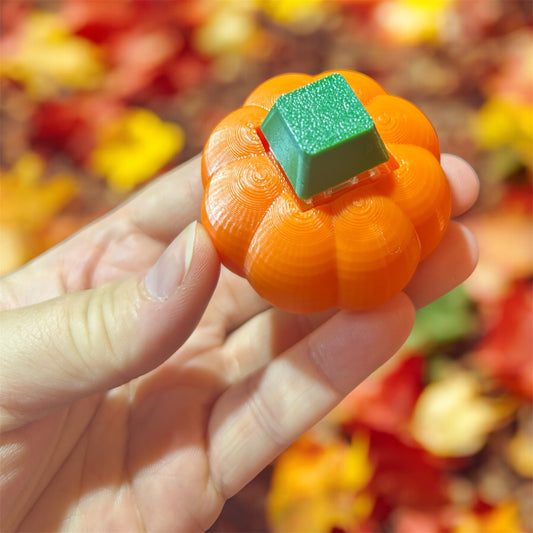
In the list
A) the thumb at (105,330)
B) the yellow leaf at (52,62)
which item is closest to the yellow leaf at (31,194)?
the yellow leaf at (52,62)

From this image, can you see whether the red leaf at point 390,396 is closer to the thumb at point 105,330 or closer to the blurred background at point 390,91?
the blurred background at point 390,91

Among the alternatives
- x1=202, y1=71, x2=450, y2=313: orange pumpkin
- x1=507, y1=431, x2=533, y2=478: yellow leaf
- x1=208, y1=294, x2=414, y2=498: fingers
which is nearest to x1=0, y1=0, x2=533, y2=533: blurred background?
x1=507, y1=431, x2=533, y2=478: yellow leaf

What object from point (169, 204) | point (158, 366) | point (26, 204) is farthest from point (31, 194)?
point (158, 366)

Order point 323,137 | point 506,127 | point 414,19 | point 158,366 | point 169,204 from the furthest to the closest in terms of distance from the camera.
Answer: point 414,19
point 506,127
point 169,204
point 158,366
point 323,137

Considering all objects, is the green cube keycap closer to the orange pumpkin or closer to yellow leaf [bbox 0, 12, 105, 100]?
the orange pumpkin

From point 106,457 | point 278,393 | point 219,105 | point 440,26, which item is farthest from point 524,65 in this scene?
point 106,457

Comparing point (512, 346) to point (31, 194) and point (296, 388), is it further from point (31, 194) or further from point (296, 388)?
point (31, 194)
